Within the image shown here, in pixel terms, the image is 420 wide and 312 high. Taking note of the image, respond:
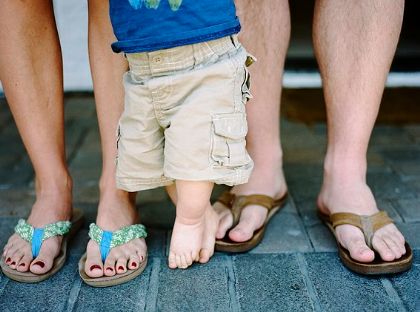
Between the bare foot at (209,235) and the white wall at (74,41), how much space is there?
1.85m

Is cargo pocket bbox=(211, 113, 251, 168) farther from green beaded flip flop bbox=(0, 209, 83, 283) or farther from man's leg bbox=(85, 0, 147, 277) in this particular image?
green beaded flip flop bbox=(0, 209, 83, 283)

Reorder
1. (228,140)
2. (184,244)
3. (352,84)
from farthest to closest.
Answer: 1. (352,84)
2. (184,244)
3. (228,140)

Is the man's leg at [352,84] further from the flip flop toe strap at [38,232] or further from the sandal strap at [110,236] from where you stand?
the flip flop toe strap at [38,232]

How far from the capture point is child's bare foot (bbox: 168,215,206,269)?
4.56 ft

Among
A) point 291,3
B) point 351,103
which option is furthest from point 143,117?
point 291,3

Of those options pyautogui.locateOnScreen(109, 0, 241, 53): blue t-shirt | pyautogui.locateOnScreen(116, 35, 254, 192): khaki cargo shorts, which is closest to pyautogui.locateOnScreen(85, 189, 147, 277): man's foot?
pyautogui.locateOnScreen(116, 35, 254, 192): khaki cargo shorts

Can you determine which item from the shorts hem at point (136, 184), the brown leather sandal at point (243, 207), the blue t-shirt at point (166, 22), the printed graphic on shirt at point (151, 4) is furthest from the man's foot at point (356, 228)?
the printed graphic on shirt at point (151, 4)

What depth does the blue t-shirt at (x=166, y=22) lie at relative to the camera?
1.16 metres

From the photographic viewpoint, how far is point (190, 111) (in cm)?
122

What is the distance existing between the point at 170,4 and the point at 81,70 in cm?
206

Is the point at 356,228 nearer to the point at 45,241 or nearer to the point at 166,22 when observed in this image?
the point at 166,22

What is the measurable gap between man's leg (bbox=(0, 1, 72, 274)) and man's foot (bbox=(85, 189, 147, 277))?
0.42 feet

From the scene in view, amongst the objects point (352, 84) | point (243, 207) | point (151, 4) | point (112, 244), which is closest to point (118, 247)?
point (112, 244)

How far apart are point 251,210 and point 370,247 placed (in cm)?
37
